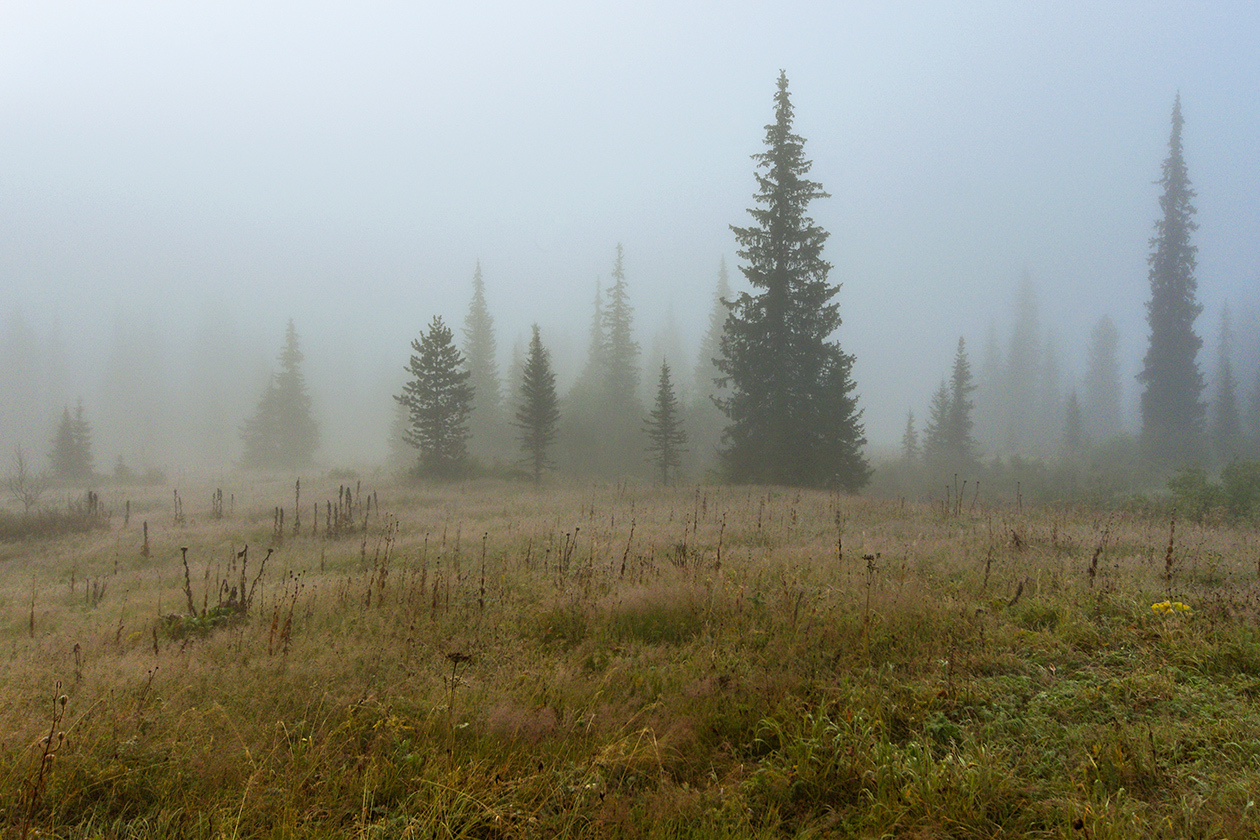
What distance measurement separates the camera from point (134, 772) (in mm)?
3359

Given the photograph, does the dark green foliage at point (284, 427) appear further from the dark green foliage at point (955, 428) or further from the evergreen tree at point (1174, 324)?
the evergreen tree at point (1174, 324)

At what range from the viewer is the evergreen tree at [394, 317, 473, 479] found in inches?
1095

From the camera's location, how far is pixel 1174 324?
31453 millimetres

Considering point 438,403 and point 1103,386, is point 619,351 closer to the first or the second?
point 438,403

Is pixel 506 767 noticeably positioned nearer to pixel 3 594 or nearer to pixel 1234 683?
pixel 1234 683

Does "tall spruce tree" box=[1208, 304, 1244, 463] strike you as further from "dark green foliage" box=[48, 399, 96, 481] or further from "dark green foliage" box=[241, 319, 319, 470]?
"dark green foliage" box=[48, 399, 96, 481]

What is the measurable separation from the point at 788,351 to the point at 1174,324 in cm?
2691

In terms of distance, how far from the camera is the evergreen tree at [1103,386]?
59.9 metres

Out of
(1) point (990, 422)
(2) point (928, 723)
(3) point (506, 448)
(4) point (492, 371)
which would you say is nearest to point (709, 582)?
(2) point (928, 723)

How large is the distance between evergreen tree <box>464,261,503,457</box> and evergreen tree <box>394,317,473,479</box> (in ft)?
35.2

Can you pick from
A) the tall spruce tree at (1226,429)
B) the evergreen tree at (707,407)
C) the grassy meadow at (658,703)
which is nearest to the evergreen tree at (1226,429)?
the tall spruce tree at (1226,429)

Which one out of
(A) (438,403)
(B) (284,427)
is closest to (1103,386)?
(A) (438,403)

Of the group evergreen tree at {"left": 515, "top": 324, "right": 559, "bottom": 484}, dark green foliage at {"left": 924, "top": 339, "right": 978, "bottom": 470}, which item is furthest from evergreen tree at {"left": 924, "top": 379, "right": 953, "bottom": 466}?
evergreen tree at {"left": 515, "top": 324, "right": 559, "bottom": 484}

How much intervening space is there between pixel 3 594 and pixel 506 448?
33393 mm
